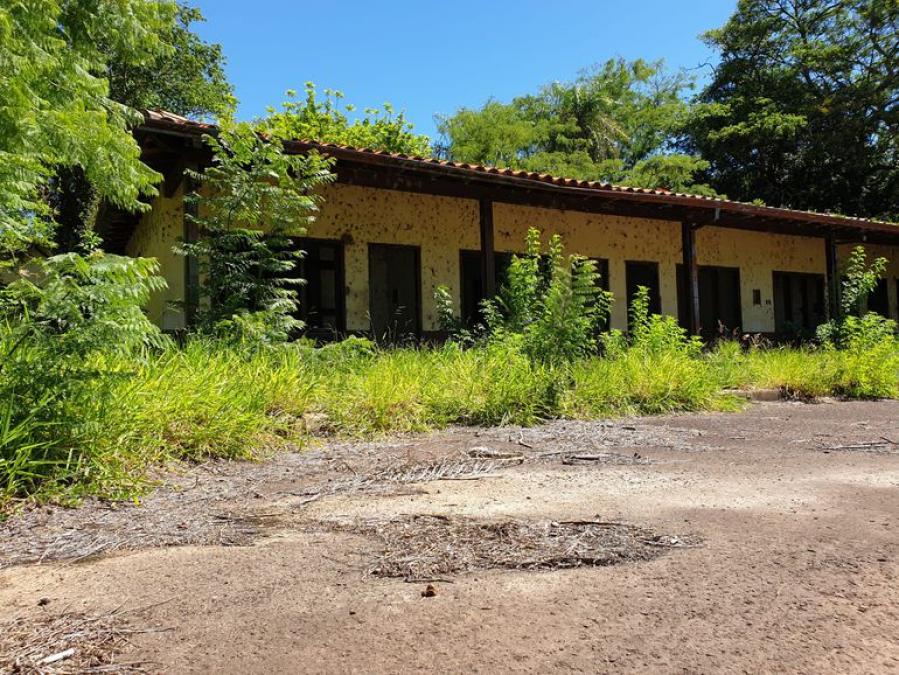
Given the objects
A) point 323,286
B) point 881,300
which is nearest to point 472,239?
point 323,286

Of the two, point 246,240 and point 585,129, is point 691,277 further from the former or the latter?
point 585,129

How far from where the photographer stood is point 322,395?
5.13m

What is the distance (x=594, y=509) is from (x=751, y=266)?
12652mm

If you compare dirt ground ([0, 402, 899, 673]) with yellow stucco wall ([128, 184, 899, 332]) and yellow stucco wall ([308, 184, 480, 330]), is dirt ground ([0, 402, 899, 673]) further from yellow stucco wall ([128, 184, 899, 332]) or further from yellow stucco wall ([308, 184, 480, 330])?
yellow stucco wall ([308, 184, 480, 330])

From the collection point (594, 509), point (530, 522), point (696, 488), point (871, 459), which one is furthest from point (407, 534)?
point (871, 459)

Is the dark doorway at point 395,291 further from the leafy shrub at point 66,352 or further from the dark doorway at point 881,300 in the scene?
the dark doorway at point 881,300

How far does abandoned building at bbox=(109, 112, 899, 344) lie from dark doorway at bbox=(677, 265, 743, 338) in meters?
0.03

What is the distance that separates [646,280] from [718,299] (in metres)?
1.99

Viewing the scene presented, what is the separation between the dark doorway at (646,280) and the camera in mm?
12398

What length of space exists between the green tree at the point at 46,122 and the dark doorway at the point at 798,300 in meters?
13.3

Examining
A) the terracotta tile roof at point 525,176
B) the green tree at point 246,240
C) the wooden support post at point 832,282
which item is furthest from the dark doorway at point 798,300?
the green tree at point 246,240

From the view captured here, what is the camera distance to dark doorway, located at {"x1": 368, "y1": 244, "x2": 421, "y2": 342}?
33.1 ft

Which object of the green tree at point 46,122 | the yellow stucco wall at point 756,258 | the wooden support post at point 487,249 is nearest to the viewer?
the green tree at point 46,122

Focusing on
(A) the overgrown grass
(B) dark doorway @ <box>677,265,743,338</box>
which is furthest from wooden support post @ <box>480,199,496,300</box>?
(B) dark doorway @ <box>677,265,743,338</box>
